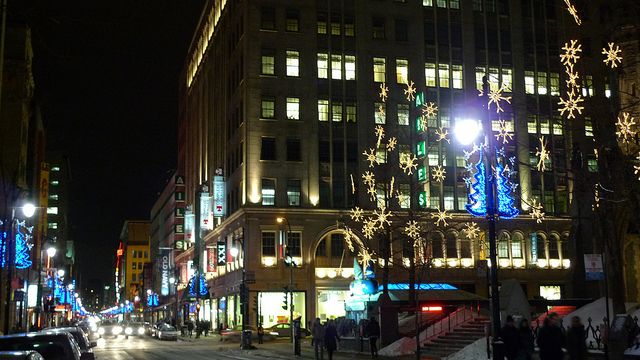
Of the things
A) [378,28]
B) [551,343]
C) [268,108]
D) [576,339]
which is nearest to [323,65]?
[268,108]

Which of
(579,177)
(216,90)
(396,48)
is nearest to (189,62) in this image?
(216,90)

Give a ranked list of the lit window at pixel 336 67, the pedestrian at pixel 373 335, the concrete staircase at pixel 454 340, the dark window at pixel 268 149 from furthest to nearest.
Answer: the lit window at pixel 336 67 → the dark window at pixel 268 149 → the pedestrian at pixel 373 335 → the concrete staircase at pixel 454 340

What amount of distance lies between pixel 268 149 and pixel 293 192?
446 cm

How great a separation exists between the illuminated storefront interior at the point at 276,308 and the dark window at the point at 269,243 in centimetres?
362

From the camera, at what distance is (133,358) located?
38.5 meters

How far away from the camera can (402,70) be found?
7088 cm

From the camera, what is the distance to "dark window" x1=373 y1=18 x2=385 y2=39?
7081 centimetres

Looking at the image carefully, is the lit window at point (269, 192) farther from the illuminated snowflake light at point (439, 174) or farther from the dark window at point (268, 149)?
the illuminated snowflake light at point (439, 174)

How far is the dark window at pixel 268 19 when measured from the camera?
222 ft

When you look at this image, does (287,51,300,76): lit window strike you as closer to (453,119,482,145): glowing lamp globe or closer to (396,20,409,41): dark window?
(396,20,409,41): dark window

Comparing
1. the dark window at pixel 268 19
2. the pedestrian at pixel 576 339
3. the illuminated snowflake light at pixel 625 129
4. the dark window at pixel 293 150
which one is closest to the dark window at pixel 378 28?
the dark window at pixel 268 19

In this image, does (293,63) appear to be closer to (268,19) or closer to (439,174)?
(268,19)

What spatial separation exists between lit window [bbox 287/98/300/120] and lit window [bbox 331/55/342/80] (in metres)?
4.27

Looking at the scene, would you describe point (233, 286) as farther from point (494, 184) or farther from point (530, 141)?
point (494, 184)
